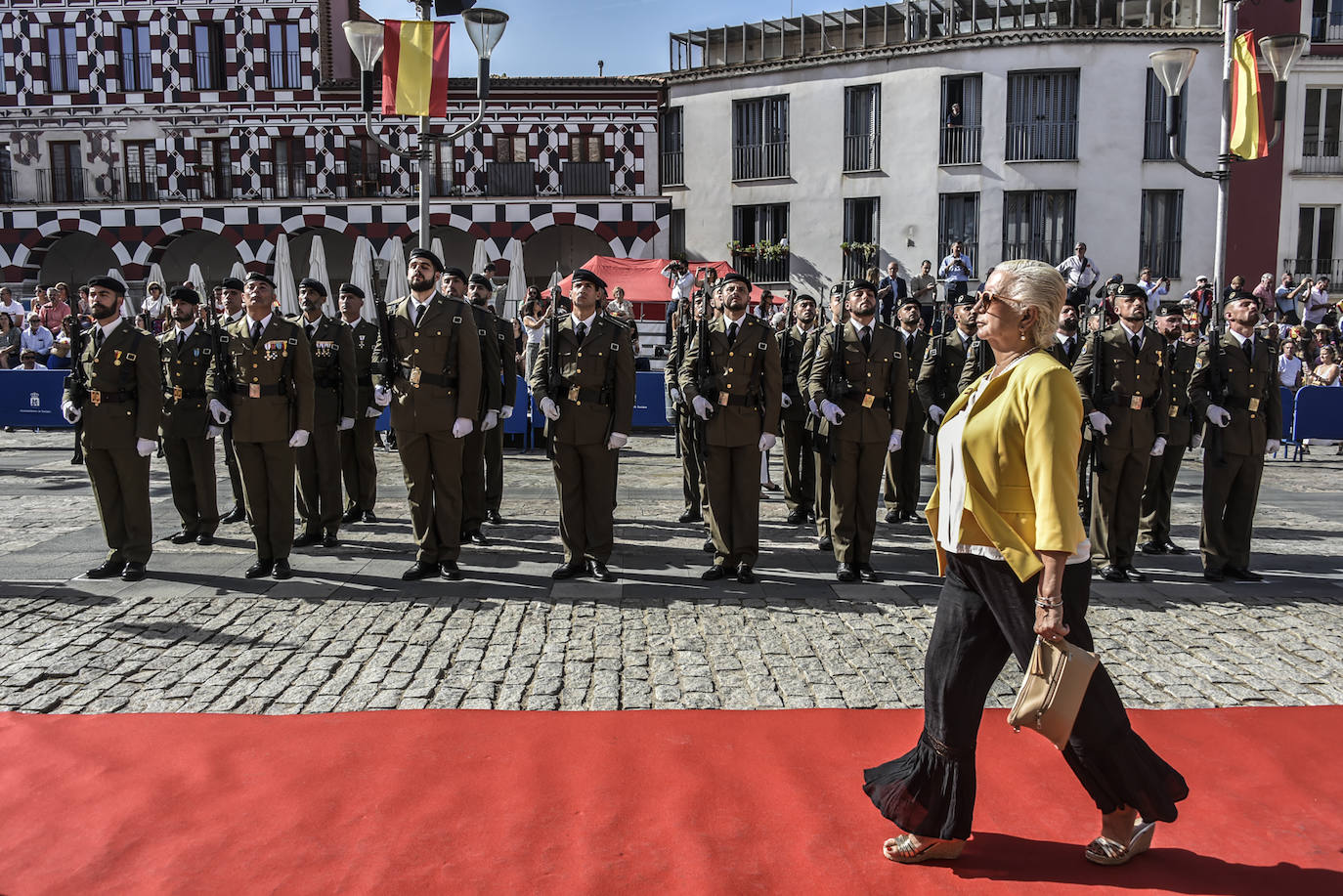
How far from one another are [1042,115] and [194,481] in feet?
77.7

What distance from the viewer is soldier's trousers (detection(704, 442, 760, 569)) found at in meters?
7.30

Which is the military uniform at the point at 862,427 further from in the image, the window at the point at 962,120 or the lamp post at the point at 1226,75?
the window at the point at 962,120

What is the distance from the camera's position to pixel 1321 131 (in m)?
26.3

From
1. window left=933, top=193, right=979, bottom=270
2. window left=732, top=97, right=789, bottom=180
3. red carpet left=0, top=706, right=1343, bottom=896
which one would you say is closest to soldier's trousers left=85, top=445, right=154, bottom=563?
red carpet left=0, top=706, right=1343, bottom=896

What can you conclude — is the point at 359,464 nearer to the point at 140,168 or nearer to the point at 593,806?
the point at 593,806

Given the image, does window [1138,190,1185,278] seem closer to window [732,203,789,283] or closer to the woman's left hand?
window [732,203,789,283]

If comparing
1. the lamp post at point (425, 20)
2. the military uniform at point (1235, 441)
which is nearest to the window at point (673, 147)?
the lamp post at point (425, 20)

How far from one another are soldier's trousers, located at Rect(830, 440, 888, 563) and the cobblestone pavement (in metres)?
0.32

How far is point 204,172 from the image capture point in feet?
94.6

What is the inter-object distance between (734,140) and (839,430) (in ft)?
76.7

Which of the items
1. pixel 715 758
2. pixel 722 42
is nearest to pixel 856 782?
pixel 715 758

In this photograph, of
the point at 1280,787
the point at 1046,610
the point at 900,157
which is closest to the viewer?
the point at 1046,610

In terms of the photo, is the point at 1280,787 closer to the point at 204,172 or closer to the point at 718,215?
the point at 718,215

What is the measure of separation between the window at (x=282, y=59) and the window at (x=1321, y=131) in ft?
89.2
